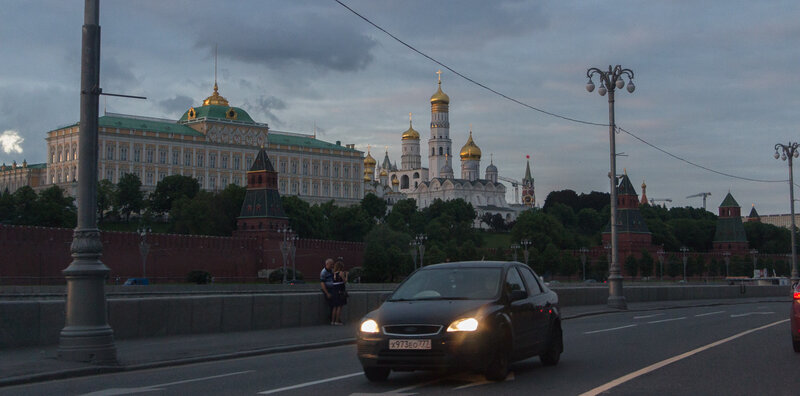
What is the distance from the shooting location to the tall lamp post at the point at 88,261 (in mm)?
13586

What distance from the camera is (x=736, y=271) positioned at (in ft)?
454

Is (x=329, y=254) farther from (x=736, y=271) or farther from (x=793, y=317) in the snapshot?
(x=793, y=317)

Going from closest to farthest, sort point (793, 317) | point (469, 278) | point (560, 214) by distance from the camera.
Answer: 1. point (469, 278)
2. point (793, 317)
3. point (560, 214)

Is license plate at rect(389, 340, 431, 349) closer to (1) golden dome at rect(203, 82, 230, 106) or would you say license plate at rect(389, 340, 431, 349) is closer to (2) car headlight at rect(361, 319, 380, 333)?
(2) car headlight at rect(361, 319, 380, 333)

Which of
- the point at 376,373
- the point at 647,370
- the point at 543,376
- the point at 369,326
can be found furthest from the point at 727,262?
the point at 369,326

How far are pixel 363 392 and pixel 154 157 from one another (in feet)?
461

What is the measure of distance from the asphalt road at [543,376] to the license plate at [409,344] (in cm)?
48

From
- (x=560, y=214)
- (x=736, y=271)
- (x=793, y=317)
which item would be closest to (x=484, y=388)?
(x=793, y=317)

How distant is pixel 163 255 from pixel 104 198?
147 feet

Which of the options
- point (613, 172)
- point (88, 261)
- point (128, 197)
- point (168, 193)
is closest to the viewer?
point (88, 261)

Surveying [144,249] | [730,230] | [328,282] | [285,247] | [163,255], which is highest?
[730,230]

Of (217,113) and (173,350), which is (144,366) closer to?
(173,350)

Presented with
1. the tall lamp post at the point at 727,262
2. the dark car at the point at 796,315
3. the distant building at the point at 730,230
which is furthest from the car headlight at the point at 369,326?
the distant building at the point at 730,230

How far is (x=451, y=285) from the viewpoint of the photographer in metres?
12.1
